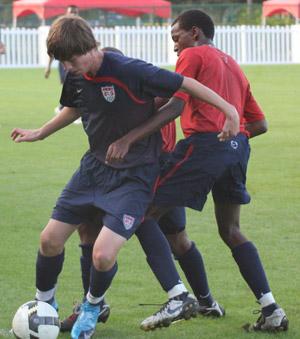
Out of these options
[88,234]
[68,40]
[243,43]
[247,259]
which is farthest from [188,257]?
[243,43]

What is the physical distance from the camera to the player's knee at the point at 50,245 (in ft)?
20.1

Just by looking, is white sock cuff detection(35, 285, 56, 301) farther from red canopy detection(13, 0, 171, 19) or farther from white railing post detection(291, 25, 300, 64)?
red canopy detection(13, 0, 171, 19)

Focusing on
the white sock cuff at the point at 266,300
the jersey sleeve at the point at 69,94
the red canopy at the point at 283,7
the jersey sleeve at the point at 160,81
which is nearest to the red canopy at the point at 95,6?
the red canopy at the point at 283,7

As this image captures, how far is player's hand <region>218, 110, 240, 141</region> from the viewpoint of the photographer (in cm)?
596

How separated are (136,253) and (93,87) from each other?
10.1ft

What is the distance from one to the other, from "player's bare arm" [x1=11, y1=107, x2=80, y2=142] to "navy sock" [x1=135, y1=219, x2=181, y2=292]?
76 centimetres

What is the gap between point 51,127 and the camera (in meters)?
6.49

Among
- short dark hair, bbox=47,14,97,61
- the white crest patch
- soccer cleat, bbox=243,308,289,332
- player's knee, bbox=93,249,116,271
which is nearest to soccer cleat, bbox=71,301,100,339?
player's knee, bbox=93,249,116,271

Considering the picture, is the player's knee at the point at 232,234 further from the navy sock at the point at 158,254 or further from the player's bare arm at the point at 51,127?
the player's bare arm at the point at 51,127

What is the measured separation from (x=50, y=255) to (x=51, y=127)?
0.81m

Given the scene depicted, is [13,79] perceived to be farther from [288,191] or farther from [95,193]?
[95,193]

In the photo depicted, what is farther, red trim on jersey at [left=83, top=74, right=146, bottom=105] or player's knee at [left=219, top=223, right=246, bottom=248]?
player's knee at [left=219, top=223, right=246, bottom=248]

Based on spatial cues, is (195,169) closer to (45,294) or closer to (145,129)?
(145,129)

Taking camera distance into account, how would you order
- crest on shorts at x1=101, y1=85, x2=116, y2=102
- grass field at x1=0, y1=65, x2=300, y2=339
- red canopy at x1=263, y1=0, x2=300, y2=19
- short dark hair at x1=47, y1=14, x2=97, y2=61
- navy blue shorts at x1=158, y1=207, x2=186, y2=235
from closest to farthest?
short dark hair at x1=47, y1=14, x2=97, y2=61 → crest on shorts at x1=101, y1=85, x2=116, y2=102 → navy blue shorts at x1=158, y1=207, x2=186, y2=235 → grass field at x1=0, y1=65, x2=300, y2=339 → red canopy at x1=263, y1=0, x2=300, y2=19
